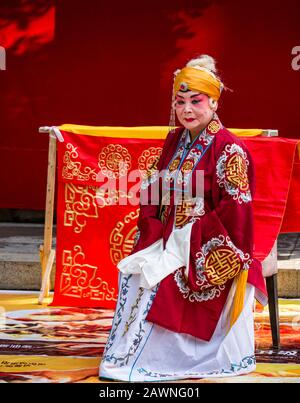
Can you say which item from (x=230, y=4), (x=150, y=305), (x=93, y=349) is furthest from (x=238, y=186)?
(x=230, y=4)

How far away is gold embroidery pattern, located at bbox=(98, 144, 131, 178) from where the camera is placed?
290 inches

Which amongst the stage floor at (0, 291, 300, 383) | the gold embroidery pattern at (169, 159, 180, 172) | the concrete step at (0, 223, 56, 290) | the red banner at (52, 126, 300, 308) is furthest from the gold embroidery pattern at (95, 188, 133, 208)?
the gold embroidery pattern at (169, 159, 180, 172)

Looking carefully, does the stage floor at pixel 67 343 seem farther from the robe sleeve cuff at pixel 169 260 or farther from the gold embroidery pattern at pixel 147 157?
the gold embroidery pattern at pixel 147 157

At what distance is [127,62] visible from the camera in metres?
9.77

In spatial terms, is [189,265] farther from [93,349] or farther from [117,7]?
[117,7]

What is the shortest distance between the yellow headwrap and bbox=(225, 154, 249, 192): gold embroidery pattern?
1.19 feet

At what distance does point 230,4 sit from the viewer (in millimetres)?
9586

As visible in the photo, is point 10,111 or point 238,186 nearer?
point 238,186

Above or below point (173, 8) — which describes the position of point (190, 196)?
below

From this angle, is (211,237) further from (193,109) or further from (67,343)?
(67,343)

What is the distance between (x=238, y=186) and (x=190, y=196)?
28cm

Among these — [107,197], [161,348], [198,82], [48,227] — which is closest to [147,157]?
[107,197]

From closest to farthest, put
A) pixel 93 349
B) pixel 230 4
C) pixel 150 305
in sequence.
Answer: pixel 150 305 < pixel 93 349 < pixel 230 4

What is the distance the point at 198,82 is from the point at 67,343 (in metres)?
1.70
